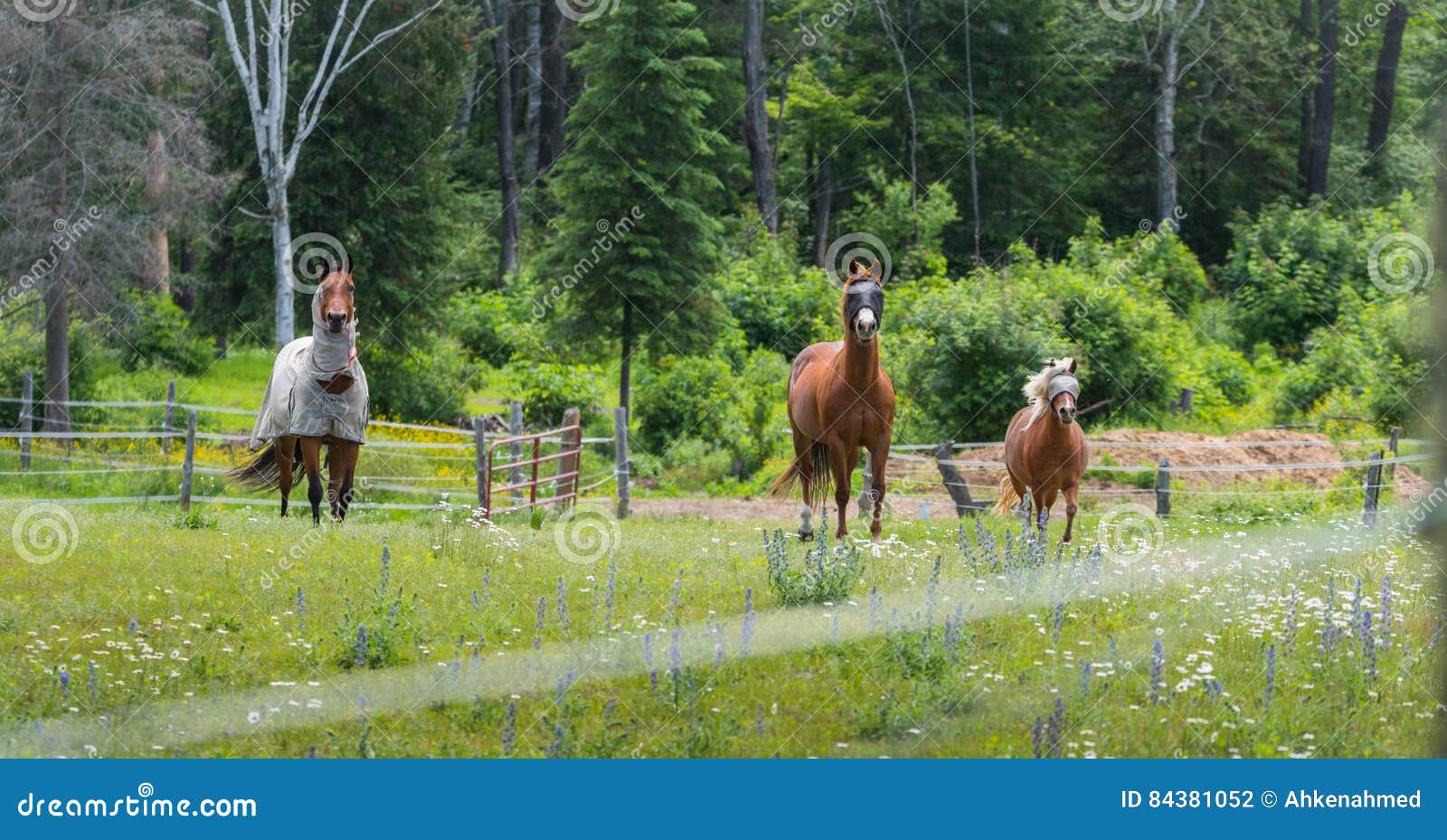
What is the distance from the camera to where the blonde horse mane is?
13.0 meters

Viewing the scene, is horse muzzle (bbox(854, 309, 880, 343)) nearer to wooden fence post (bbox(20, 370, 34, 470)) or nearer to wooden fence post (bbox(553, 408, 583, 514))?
wooden fence post (bbox(553, 408, 583, 514))

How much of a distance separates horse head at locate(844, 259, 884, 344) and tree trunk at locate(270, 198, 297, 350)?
52.8ft

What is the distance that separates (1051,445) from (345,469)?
254 inches

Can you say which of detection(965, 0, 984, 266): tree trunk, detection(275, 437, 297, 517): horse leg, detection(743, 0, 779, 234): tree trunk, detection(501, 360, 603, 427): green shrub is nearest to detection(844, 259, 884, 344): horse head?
detection(275, 437, 297, 517): horse leg

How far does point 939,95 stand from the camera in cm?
3956

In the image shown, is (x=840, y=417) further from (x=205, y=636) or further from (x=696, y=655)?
(x=205, y=636)

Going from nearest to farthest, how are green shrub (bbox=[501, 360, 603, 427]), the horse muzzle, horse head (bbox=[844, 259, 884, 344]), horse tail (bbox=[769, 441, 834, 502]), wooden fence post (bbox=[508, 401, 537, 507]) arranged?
the horse muzzle
horse head (bbox=[844, 259, 884, 344])
horse tail (bbox=[769, 441, 834, 502])
wooden fence post (bbox=[508, 401, 537, 507])
green shrub (bbox=[501, 360, 603, 427])

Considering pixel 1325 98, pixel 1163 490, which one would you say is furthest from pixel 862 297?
pixel 1325 98

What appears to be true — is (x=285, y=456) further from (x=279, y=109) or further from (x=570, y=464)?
(x=279, y=109)

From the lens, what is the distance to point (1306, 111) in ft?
137

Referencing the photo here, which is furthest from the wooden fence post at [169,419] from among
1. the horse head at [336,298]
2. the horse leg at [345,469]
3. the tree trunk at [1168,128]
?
the tree trunk at [1168,128]

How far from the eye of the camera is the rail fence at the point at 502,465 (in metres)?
18.0

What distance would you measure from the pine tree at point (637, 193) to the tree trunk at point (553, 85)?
1724 centimetres

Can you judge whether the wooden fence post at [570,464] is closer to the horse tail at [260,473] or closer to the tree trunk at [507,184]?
the horse tail at [260,473]
